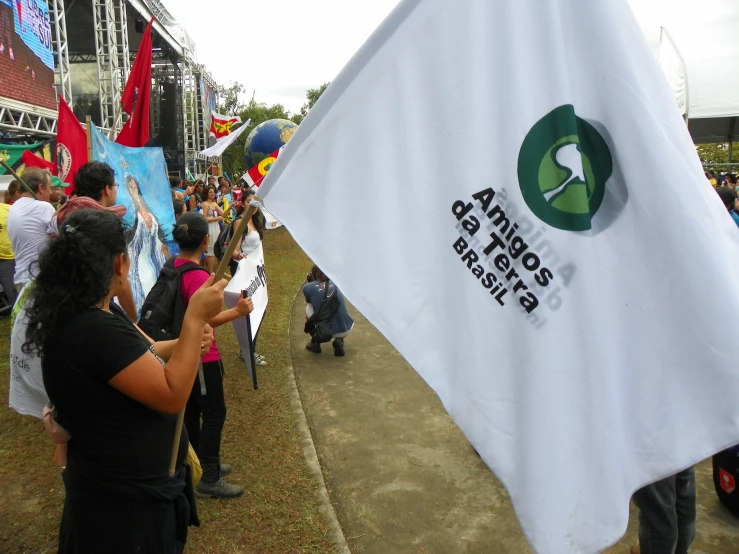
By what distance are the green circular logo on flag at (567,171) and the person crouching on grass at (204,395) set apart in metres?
2.26

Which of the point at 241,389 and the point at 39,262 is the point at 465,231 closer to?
the point at 39,262

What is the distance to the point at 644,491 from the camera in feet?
7.30

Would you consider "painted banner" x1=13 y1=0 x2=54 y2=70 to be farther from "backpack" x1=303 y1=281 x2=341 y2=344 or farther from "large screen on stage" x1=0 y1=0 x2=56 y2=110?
"backpack" x1=303 y1=281 x2=341 y2=344

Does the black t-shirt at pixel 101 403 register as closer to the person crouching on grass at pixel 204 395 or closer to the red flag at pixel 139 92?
the person crouching on grass at pixel 204 395

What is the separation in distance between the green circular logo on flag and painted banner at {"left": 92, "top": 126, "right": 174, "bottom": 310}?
3.52 metres

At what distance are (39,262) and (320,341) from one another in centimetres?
450

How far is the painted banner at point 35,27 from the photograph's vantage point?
11719mm

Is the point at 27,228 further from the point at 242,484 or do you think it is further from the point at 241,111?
the point at 241,111

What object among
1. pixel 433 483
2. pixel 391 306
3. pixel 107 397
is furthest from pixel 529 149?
pixel 433 483

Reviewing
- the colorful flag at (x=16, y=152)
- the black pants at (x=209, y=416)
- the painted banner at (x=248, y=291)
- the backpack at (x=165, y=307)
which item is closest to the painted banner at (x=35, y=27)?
the colorful flag at (x=16, y=152)

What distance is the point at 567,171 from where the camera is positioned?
1.33 metres

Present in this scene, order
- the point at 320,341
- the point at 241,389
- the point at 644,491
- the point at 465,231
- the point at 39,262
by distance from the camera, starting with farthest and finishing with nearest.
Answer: the point at 320,341, the point at 241,389, the point at 644,491, the point at 39,262, the point at 465,231

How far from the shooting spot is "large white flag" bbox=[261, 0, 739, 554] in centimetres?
126

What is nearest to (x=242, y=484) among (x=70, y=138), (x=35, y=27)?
(x=70, y=138)
